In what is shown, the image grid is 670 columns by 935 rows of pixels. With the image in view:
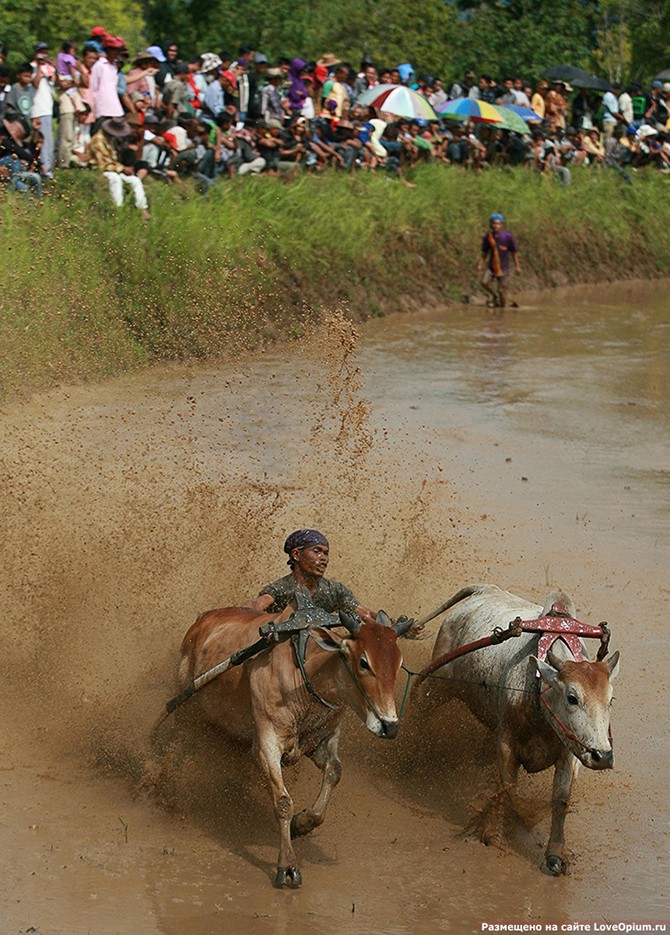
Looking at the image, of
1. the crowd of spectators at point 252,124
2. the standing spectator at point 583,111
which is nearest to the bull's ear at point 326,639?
the crowd of spectators at point 252,124

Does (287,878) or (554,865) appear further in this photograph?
(554,865)

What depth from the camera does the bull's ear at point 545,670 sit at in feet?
22.6

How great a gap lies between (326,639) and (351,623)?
0.15 metres

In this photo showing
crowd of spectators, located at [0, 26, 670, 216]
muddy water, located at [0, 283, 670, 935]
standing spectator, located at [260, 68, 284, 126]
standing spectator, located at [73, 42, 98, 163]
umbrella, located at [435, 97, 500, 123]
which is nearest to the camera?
muddy water, located at [0, 283, 670, 935]

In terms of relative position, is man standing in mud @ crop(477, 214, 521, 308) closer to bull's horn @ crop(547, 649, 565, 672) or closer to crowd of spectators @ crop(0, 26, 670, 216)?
crowd of spectators @ crop(0, 26, 670, 216)

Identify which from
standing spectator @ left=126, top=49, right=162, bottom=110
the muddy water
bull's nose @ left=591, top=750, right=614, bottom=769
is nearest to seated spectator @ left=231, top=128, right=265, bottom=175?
standing spectator @ left=126, top=49, right=162, bottom=110

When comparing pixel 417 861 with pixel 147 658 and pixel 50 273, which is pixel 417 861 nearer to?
pixel 147 658

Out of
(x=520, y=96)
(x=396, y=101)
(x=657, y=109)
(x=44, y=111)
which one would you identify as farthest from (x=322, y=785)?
(x=657, y=109)

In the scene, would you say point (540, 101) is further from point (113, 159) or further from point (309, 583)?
point (309, 583)

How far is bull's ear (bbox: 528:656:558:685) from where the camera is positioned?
271 inches

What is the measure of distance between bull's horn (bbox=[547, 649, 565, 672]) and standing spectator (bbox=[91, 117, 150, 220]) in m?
12.6

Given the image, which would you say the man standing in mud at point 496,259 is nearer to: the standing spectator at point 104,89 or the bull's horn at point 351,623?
the standing spectator at point 104,89

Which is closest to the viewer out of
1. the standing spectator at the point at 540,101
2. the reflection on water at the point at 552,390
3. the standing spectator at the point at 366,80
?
the reflection on water at the point at 552,390

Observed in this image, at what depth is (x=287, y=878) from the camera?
22.4ft
